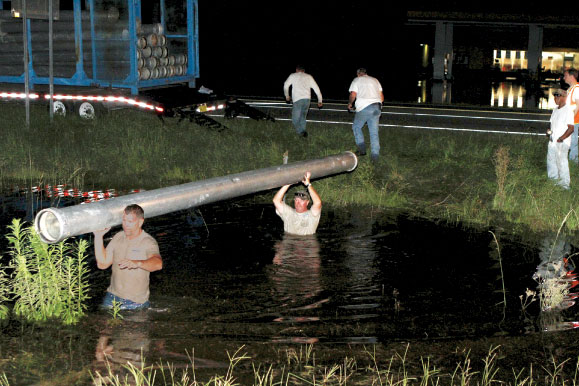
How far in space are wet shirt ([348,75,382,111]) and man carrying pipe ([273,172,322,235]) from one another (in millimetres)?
3478

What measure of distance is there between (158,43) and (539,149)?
912 centimetres

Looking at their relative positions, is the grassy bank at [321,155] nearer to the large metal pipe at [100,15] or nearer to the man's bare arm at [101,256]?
the large metal pipe at [100,15]

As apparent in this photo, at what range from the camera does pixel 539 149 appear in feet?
54.2

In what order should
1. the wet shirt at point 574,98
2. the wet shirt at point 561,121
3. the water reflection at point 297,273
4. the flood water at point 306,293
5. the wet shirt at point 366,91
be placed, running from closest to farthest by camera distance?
1. the flood water at point 306,293
2. the water reflection at point 297,273
3. the wet shirt at point 561,121
4. the wet shirt at point 574,98
5. the wet shirt at point 366,91

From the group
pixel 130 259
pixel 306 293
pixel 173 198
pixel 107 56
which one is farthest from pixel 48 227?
pixel 107 56

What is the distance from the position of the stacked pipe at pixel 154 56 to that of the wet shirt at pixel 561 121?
996 centimetres

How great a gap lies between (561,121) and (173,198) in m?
6.45

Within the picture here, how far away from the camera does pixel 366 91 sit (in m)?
15.2

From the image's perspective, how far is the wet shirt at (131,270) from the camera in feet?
26.7

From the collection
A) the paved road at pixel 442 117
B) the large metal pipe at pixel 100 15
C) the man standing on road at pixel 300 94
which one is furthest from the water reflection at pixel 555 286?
the large metal pipe at pixel 100 15

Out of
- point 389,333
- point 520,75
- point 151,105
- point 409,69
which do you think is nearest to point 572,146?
point 389,333

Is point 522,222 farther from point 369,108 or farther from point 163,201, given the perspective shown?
point 163,201

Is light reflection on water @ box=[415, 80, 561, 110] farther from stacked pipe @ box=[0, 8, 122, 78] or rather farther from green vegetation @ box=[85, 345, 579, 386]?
green vegetation @ box=[85, 345, 579, 386]

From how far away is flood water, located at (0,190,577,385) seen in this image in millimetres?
7797
